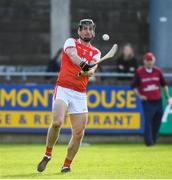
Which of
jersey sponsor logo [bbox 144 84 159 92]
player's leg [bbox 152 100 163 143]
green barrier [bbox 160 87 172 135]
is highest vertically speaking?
jersey sponsor logo [bbox 144 84 159 92]

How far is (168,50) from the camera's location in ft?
75.7

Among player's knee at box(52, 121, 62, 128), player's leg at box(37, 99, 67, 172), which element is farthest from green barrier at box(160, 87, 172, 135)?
player's knee at box(52, 121, 62, 128)

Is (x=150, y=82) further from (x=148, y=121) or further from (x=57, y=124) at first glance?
(x=57, y=124)

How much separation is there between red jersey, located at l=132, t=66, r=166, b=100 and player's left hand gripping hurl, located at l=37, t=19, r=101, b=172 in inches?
248

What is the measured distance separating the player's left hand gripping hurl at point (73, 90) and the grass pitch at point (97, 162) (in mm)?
455

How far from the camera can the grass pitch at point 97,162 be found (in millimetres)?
12930

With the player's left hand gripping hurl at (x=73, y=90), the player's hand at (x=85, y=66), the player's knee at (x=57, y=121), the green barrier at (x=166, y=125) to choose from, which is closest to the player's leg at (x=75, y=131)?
the player's left hand gripping hurl at (x=73, y=90)

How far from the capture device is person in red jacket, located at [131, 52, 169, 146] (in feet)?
64.0

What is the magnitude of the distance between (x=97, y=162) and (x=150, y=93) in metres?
4.43

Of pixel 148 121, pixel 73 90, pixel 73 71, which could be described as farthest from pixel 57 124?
pixel 148 121

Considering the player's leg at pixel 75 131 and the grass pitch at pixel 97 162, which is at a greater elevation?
the player's leg at pixel 75 131

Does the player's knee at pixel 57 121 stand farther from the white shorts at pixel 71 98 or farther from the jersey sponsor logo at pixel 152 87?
the jersey sponsor logo at pixel 152 87

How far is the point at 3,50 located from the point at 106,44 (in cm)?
290

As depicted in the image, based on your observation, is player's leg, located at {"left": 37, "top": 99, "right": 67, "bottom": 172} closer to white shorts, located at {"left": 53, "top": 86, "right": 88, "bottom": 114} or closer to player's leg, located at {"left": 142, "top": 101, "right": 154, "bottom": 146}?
white shorts, located at {"left": 53, "top": 86, "right": 88, "bottom": 114}
